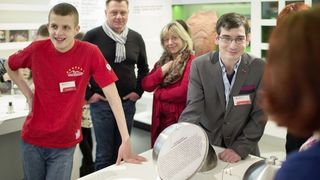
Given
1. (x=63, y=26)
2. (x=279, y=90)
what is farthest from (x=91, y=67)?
(x=279, y=90)

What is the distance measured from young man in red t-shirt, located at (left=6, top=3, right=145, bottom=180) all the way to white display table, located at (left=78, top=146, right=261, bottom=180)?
6.8 inches

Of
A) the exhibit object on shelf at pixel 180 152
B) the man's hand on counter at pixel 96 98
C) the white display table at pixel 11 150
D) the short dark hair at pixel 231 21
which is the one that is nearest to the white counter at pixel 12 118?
the white display table at pixel 11 150

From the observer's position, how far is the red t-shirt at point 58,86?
66.5 inches

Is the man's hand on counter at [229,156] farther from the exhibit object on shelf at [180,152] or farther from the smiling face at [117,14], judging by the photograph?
the smiling face at [117,14]

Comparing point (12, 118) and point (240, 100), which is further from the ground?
point (240, 100)

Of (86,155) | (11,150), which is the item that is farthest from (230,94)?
(11,150)

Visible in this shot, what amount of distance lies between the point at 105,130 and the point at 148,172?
1020 millimetres

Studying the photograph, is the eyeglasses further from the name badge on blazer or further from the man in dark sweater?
the man in dark sweater

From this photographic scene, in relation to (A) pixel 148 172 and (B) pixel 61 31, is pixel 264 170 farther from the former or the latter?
(B) pixel 61 31

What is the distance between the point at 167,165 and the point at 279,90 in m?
0.80

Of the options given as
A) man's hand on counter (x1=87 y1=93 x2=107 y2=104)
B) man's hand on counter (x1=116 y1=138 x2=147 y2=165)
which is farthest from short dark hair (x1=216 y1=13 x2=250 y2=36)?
man's hand on counter (x1=87 y1=93 x2=107 y2=104)

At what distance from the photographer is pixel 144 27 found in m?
4.27

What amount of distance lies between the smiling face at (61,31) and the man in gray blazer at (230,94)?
0.67 meters

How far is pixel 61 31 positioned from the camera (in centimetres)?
169
